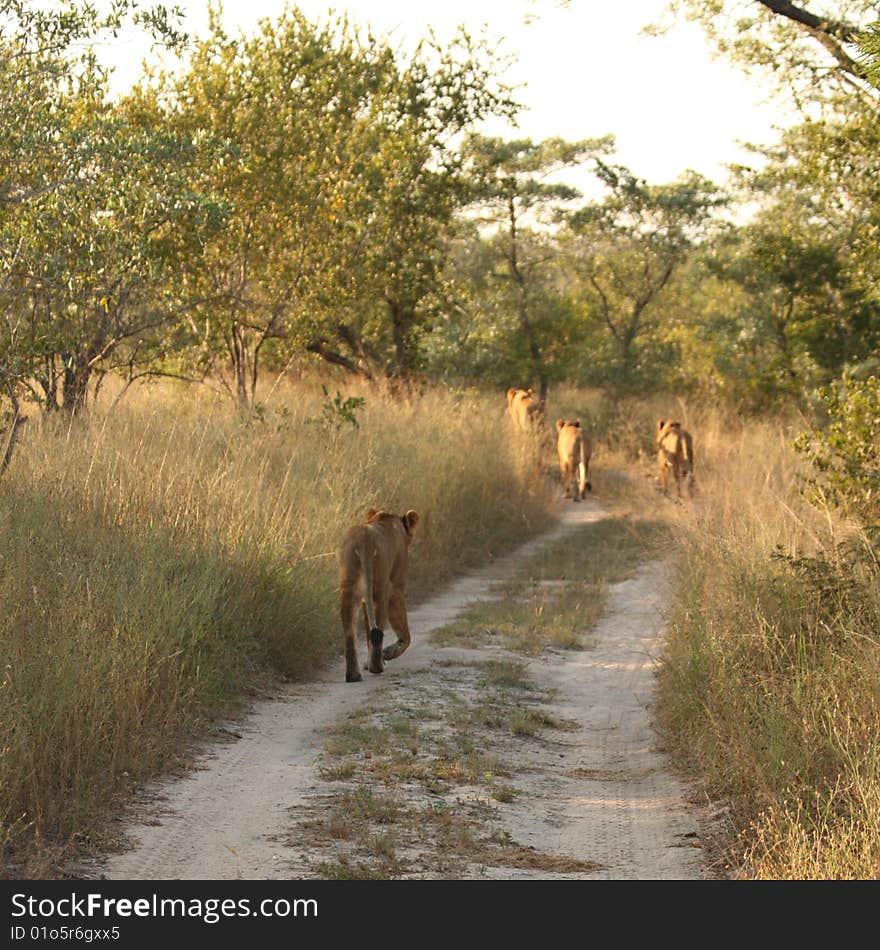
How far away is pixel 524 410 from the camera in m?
21.4

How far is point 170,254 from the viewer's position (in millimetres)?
15664

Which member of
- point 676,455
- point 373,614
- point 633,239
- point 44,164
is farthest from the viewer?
point 633,239

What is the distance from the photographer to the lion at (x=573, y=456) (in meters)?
19.6

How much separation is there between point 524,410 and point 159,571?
1386 cm

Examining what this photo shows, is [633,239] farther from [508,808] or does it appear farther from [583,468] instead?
[508,808]

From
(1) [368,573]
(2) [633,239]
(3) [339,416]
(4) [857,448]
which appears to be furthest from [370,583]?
(2) [633,239]

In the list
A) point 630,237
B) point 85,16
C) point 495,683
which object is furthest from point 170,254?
point 630,237

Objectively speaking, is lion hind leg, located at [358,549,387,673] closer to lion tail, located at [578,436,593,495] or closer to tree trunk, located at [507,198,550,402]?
lion tail, located at [578,436,593,495]

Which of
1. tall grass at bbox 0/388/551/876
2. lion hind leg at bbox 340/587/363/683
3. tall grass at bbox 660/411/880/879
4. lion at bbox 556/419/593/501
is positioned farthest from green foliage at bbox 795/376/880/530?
lion at bbox 556/419/593/501

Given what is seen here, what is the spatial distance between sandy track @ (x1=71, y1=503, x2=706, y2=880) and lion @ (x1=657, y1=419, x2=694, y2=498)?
378 inches

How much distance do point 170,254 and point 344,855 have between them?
37.3 feet

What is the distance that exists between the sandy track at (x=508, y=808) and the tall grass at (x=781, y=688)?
243mm
